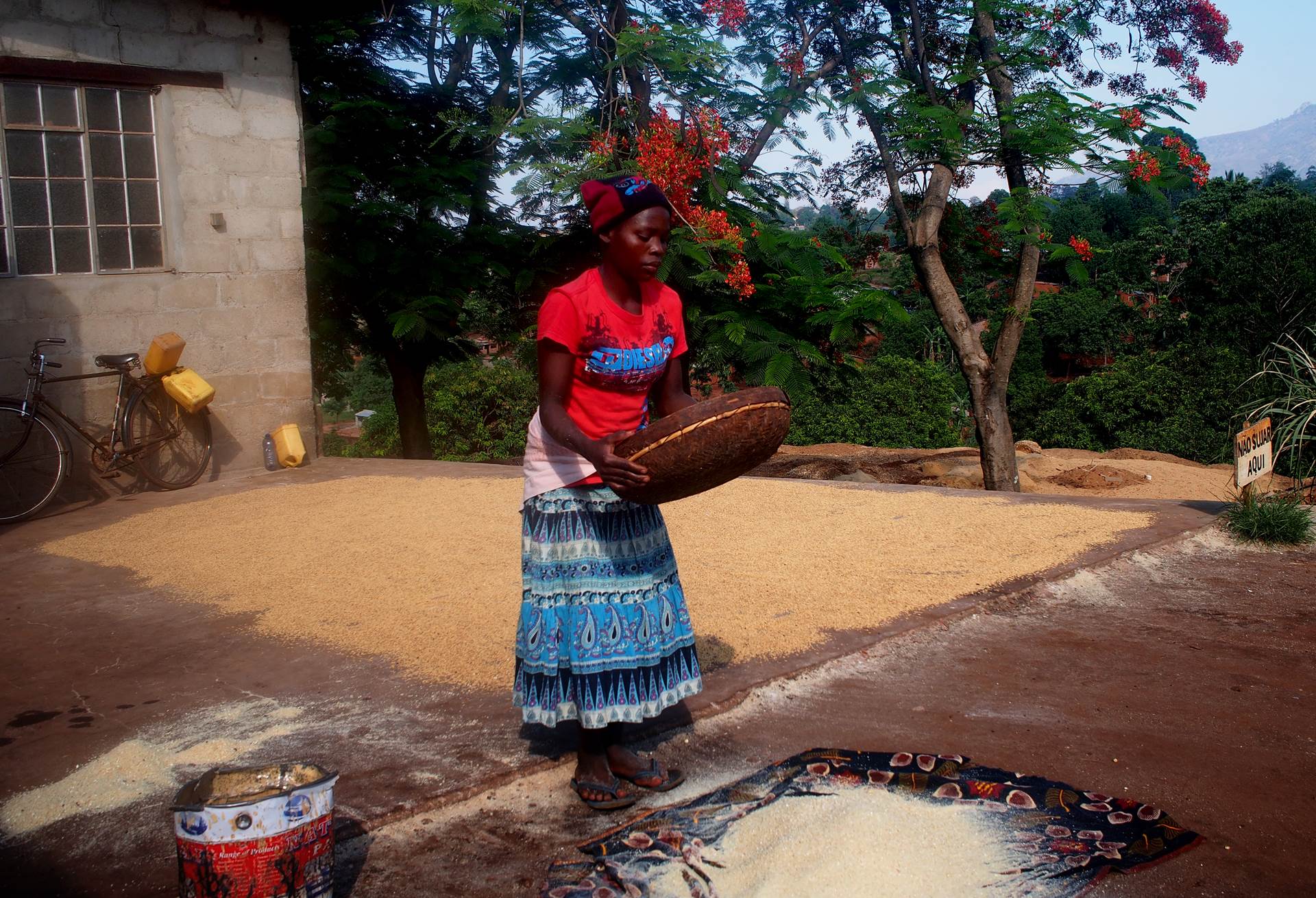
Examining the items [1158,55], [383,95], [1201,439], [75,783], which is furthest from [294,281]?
[1201,439]

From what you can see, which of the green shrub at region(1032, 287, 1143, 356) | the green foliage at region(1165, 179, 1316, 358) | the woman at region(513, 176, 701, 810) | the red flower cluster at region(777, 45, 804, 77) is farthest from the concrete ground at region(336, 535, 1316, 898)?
the green shrub at region(1032, 287, 1143, 356)

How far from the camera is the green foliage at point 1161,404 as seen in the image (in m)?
16.1

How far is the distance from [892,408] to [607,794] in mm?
16111

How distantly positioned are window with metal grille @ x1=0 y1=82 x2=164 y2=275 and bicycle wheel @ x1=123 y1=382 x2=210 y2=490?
1.00m

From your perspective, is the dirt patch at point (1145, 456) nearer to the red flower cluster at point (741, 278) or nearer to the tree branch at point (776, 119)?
the tree branch at point (776, 119)

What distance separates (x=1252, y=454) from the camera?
18.8 ft

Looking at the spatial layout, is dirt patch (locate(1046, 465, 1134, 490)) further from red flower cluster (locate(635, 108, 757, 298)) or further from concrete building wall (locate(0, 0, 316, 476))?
concrete building wall (locate(0, 0, 316, 476))

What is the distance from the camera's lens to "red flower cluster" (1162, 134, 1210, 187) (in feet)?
29.2

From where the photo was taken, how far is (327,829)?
2191 millimetres

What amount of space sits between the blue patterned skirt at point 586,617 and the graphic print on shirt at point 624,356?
Answer: 0.30 metres

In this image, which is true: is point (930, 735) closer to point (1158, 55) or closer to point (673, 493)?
point (673, 493)

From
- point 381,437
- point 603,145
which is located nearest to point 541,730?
point 603,145

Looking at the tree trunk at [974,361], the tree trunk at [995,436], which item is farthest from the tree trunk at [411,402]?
the tree trunk at [995,436]

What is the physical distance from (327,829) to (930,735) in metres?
1.86
